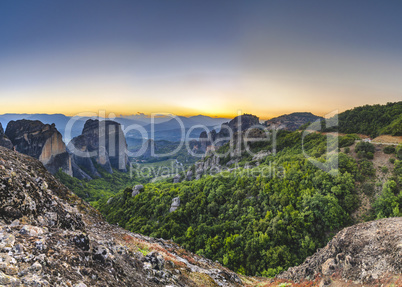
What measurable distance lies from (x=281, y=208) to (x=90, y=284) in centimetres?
2396

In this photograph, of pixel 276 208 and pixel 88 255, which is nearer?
pixel 88 255

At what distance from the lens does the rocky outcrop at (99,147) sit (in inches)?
3666

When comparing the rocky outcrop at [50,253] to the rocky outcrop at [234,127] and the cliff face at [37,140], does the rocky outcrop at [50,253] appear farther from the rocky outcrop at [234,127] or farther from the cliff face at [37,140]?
the rocky outcrop at [234,127]

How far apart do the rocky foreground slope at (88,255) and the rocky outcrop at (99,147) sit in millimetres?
92695

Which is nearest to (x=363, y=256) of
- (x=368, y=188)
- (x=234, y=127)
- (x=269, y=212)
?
(x=269, y=212)

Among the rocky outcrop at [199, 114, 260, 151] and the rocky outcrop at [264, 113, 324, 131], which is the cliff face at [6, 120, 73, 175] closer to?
the rocky outcrop at [199, 114, 260, 151]

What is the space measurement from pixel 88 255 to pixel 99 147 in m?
116

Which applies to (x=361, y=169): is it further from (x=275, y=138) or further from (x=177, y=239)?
(x=275, y=138)

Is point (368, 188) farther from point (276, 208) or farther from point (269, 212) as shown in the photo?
point (269, 212)

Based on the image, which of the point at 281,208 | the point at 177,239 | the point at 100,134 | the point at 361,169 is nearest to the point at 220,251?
the point at 177,239

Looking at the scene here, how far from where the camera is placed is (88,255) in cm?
567

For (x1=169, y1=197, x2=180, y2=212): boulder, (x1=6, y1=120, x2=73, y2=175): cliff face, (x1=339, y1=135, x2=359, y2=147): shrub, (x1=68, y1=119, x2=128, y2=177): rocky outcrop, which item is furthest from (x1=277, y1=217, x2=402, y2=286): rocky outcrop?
(x1=68, y1=119, x2=128, y2=177): rocky outcrop

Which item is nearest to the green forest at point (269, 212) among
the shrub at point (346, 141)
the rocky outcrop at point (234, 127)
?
the shrub at point (346, 141)

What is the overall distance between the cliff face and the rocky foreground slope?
73.0 meters
